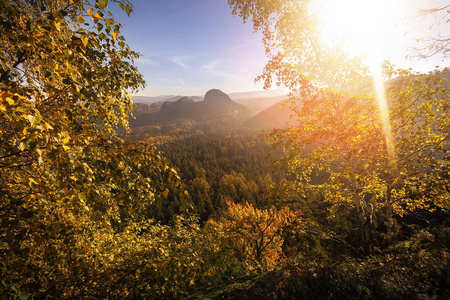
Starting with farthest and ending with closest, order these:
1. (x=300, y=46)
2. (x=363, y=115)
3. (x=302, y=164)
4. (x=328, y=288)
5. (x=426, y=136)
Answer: (x=302, y=164)
(x=300, y=46)
(x=363, y=115)
(x=426, y=136)
(x=328, y=288)

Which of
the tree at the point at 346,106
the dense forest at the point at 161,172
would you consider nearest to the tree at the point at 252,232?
the dense forest at the point at 161,172

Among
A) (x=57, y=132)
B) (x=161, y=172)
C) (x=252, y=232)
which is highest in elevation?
(x=57, y=132)

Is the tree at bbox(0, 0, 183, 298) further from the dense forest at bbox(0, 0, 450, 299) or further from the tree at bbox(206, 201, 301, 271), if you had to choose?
the tree at bbox(206, 201, 301, 271)

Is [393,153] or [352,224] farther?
[352,224]

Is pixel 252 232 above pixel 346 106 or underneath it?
underneath

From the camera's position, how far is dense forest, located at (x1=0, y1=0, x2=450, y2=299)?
7.12 feet

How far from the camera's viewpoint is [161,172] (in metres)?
2.94

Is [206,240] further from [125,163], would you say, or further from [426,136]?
[426,136]

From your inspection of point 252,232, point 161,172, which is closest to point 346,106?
point 161,172

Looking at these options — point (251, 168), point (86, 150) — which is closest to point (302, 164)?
point (86, 150)

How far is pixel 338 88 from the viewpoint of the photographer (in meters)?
6.80

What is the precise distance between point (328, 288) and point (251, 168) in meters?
124

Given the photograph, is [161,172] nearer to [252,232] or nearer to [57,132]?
[57,132]

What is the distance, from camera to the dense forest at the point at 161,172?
217cm
